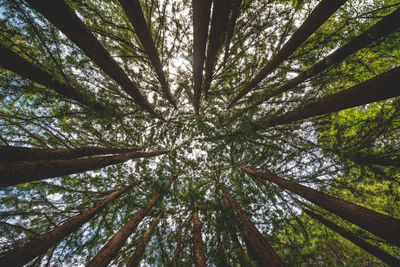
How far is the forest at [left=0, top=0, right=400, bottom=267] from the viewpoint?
8.89 feet

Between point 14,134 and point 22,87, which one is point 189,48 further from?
point 14,134

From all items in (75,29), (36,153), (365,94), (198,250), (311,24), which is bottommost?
(198,250)

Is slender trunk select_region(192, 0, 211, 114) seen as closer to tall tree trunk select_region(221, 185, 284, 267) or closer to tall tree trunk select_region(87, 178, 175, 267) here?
tall tree trunk select_region(221, 185, 284, 267)

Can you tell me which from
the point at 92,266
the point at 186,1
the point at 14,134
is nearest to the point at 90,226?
the point at 92,266

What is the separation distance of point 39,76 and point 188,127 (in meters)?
4.15

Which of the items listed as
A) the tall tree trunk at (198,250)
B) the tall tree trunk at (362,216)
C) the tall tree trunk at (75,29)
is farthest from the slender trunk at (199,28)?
the tall tree trunk at (362,216)

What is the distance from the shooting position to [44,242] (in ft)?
10.6

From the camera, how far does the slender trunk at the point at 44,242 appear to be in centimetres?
273

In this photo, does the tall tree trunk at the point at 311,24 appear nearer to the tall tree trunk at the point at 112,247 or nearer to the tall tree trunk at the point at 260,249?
the tall tree trunk at the point at 260,249

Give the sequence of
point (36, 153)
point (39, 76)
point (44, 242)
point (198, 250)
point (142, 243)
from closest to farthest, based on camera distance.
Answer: point (36, 153)
point (39, 76)
point (44, 242)
point (198, 250)
point (142, 243)

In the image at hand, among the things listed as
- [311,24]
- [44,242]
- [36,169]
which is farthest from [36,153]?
[311,24]

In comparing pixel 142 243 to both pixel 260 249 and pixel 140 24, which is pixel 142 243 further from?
pixel 140 24

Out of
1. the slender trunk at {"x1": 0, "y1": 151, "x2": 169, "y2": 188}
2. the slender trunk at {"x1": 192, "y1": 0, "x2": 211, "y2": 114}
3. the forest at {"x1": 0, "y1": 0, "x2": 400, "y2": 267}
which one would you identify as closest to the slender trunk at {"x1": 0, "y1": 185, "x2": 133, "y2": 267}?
the forest at {"x1": 0, "y1": 0, "x2": 400, "y2": 267}

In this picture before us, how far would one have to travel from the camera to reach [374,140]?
10.9ft
